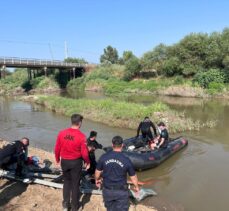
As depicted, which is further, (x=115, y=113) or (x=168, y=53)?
(x=168, y=53)

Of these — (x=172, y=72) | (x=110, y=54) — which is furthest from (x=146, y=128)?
(x=110, y=54)

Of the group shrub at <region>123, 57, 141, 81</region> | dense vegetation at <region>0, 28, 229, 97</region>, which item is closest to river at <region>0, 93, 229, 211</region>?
dense vegetation at <region>0, 28, 229, 97</region>

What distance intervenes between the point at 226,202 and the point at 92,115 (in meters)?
13.6

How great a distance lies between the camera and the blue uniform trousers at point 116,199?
502 cm

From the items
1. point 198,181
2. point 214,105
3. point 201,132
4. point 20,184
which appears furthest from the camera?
point 214,105

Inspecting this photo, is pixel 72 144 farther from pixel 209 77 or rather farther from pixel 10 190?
pixel 209 77

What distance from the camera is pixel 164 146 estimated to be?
11922 millimetres

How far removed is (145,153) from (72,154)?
521cm

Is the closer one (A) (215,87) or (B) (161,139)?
(B) (161,139)

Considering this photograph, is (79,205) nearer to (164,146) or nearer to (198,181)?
(198,181)

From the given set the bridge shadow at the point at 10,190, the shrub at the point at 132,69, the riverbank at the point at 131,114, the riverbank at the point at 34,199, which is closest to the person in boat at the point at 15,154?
the bridge shadow at the point at 10,190

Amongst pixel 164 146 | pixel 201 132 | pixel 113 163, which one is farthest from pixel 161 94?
pixel 113 163

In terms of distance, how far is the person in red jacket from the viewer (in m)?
5.95

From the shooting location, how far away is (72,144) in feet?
19.5
